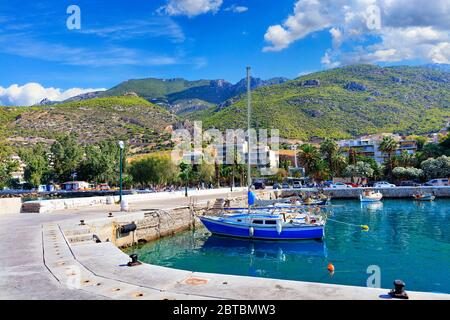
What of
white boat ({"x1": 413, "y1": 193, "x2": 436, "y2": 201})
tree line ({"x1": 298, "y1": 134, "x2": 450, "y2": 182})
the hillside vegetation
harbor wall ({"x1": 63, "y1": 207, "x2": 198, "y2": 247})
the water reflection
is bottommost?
the water reflection

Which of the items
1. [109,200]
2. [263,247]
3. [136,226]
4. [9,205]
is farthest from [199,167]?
[263,247]

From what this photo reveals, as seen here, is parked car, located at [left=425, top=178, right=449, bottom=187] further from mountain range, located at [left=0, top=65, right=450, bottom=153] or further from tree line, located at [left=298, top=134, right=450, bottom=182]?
mountain range, located at [left=0, top=65, right=450, bottom=153]

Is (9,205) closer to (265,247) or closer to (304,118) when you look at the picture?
(265,247)

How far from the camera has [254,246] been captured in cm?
2819

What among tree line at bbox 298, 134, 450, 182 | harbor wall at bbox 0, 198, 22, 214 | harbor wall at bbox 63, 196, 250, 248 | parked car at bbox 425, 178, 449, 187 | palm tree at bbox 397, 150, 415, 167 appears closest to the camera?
harbor wall at bbox 63, 196, 250, 248

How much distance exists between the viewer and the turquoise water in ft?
61.9

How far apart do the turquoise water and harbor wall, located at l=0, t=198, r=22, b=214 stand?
38.4 ft

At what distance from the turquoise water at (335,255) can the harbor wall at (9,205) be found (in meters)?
11.7

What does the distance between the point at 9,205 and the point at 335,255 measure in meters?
25.2

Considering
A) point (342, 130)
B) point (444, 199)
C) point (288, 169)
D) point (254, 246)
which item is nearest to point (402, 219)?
point (254, 246)

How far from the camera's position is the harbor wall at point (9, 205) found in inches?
1196

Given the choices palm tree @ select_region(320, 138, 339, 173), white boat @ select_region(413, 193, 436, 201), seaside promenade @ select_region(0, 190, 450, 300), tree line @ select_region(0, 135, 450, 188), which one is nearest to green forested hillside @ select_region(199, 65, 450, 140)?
tree line @ select_region(0, 135, 450, 188)
